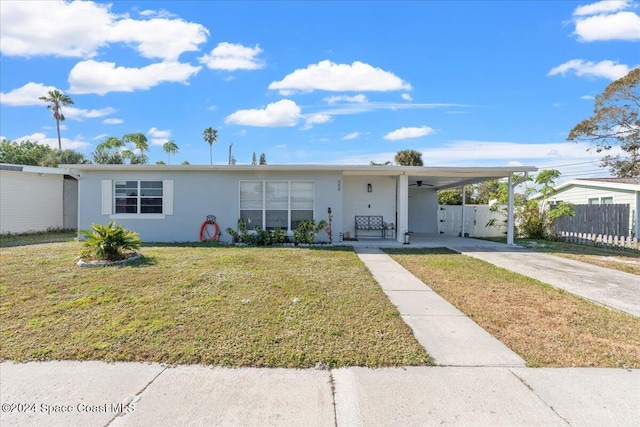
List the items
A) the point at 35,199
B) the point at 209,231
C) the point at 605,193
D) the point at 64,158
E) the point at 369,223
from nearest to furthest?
1. the point at 209,231
2. the point at 369,223
3. the point at 35,199
4. the point at 605,193
5. the point at 64,158

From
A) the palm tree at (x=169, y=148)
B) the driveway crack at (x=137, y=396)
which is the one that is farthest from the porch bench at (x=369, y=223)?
the palm tree at (x=169, y=148)

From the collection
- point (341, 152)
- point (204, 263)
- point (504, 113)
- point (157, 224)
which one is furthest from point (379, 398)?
point (341, 152)

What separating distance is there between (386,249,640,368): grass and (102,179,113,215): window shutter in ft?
34.3

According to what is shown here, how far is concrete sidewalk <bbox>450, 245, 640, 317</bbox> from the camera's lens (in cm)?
539

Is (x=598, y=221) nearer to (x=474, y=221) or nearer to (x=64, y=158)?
(x=474, y=221)

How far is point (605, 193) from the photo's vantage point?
15664mm

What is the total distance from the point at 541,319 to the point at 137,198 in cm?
1193

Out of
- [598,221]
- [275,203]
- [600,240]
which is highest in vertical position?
[275,203]

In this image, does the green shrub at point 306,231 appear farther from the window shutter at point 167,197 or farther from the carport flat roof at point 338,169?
the window shutter at point 167,197

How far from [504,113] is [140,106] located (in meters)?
18.2

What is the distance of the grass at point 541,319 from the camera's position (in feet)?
10.8

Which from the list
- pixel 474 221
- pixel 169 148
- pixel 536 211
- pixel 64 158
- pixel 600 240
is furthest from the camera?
pixel 169 148

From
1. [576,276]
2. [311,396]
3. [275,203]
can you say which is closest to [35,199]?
[275,203]

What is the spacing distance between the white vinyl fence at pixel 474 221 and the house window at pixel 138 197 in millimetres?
12944
